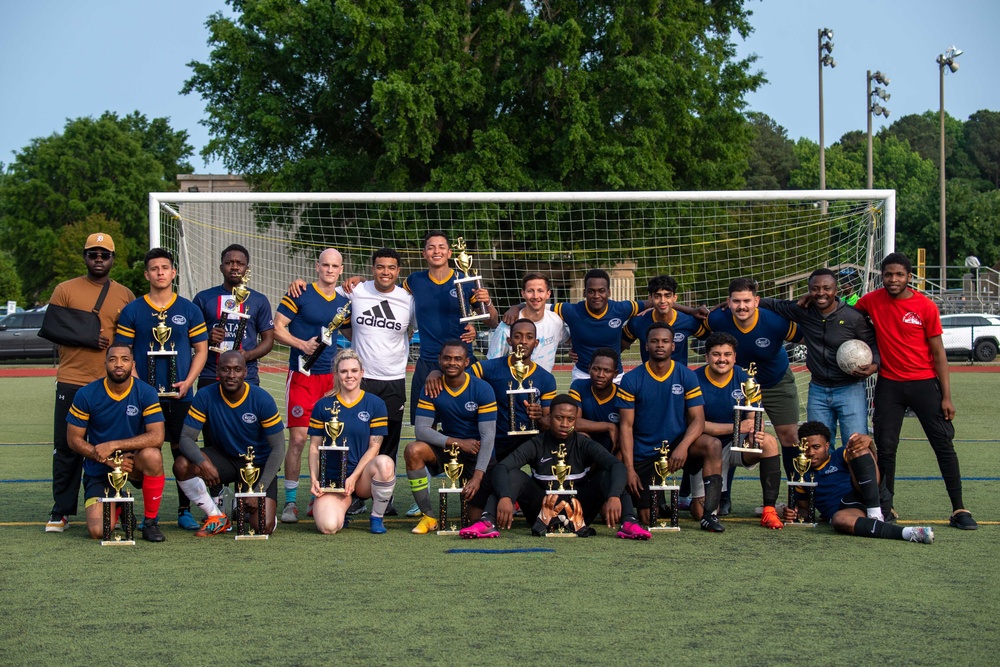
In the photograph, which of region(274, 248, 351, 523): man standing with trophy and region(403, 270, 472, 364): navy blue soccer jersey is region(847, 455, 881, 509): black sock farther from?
region(274, 248, 351, 523): man standing with trophy

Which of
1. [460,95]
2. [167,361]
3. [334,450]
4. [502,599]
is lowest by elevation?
[502,599]

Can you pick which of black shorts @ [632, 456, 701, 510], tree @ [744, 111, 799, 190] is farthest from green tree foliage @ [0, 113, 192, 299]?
black shorts @ [632, 456, 701, 510]

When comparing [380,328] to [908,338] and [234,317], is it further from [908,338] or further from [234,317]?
[908,338]

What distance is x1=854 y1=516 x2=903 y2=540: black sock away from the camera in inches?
239

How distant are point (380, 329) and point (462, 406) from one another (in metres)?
0.90

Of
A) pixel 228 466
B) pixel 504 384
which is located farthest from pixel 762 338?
pixel 228 466

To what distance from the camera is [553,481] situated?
Result: 6.32 m

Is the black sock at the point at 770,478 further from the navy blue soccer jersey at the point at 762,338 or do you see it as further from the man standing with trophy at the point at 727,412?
the navy blue soccer jersey at the point at 762,338

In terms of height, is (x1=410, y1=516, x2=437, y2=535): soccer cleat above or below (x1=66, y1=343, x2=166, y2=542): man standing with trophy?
below

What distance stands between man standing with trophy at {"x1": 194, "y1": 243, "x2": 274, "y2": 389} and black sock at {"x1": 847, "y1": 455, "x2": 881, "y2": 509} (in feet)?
12.4

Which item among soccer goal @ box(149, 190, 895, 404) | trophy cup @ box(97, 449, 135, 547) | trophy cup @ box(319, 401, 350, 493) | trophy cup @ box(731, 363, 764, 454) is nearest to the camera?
trophy cup @ box(97, 449, 135, 547)

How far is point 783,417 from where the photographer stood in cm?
730

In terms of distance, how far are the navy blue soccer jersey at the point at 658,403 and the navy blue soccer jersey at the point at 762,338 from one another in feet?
2.16

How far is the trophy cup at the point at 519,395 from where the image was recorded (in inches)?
255
